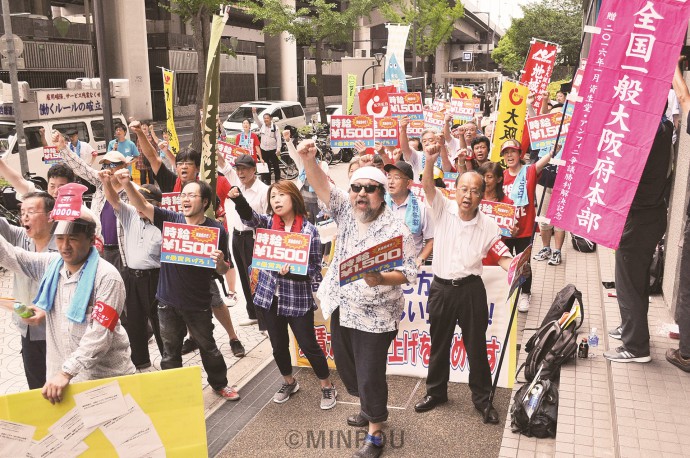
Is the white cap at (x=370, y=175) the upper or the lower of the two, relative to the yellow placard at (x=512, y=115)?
lower

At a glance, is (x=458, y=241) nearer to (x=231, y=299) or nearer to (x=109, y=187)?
(x=109, y=187)

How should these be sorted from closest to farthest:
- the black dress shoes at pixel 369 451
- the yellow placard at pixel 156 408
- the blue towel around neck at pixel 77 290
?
the yellow placard at pixel 156 408 → the blue towel around neck at pixel 77 290 → the black dress shoes at pixel 369 451

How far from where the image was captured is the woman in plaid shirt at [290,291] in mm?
5121

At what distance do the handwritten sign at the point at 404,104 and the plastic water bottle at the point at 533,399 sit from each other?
622 cm

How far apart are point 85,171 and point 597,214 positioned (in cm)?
487

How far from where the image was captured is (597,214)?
4.20 metres

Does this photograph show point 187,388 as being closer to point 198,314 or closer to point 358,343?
point 358,343

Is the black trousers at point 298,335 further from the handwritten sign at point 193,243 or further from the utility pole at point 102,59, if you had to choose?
the utility pole at point 102,59

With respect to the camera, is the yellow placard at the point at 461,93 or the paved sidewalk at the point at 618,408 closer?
the paved sidewalk at the point at 618,408

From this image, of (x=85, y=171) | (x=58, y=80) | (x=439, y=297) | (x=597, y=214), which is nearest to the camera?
(x=597, y=214)

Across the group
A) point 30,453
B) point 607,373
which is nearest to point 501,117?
point 607,373

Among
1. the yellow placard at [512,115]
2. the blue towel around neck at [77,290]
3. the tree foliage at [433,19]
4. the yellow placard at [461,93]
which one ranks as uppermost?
the tree foliage at [433,19]

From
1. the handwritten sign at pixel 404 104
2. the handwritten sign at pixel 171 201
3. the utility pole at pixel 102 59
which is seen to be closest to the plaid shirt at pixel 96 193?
the handwritten sign at pixel 171 201

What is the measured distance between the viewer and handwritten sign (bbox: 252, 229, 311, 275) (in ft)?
16.3
